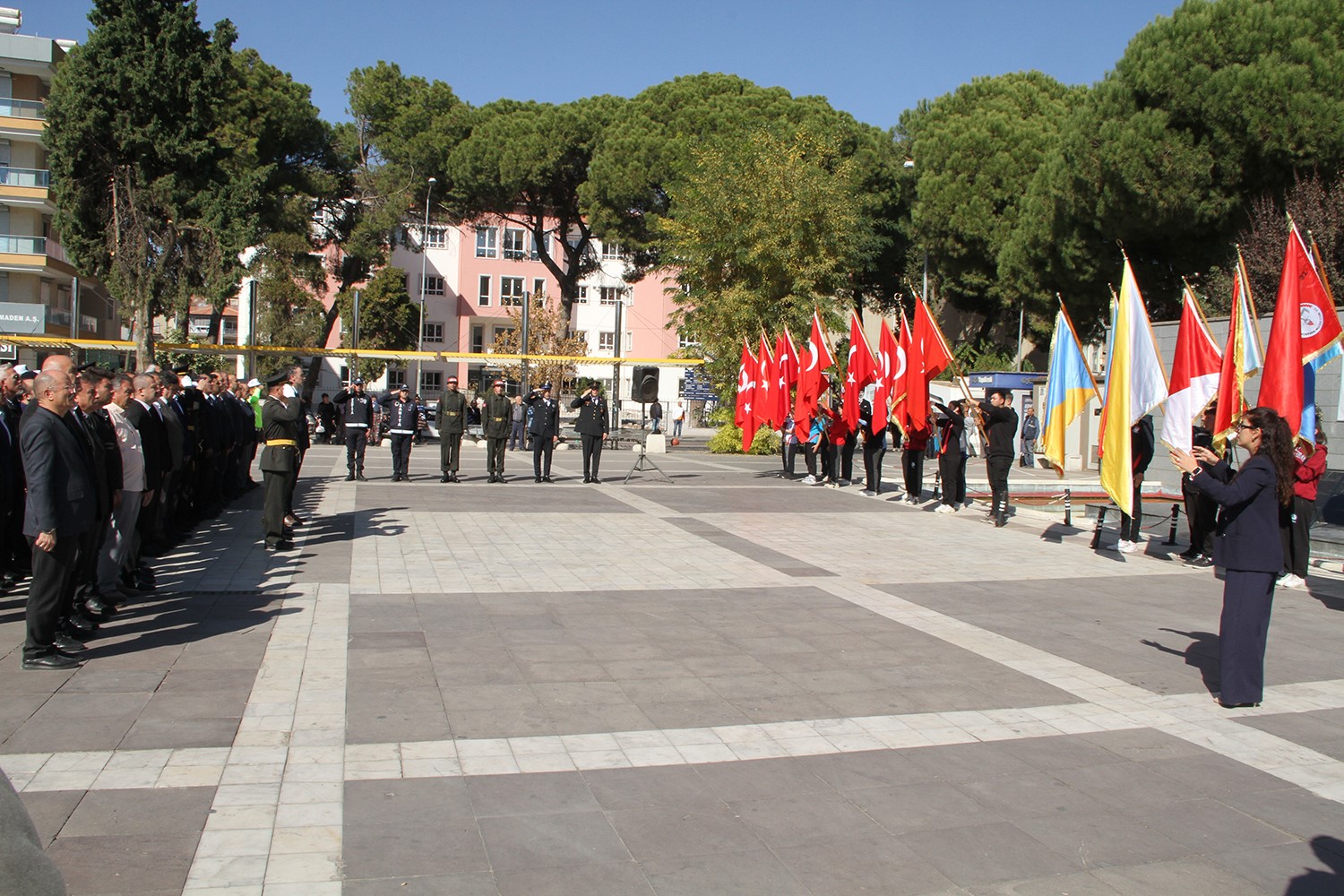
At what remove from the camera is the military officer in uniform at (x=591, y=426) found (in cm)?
2022

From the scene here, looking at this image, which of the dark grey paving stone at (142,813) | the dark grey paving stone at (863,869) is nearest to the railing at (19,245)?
the dark grey paving stone at (142,813)

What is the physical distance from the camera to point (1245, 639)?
6.63 metres

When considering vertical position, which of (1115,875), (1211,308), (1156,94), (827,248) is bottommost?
(1115,875)

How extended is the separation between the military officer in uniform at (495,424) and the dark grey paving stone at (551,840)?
15.5m

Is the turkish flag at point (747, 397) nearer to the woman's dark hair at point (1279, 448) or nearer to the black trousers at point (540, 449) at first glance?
the black trousers at point (540, 449)

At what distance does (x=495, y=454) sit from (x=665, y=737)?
14.8 metres

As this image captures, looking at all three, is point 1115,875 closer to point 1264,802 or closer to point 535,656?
point 1264,802

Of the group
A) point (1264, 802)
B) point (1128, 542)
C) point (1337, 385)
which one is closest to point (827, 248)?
point (1337, 385)

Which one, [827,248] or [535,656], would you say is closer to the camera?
[535,656]

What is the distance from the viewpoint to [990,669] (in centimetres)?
743

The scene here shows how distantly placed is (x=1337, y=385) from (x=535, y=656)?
14.9m

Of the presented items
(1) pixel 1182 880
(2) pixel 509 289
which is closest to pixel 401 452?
(1) pixel 1182 880

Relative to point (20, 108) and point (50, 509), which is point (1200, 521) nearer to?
point (50, 509)

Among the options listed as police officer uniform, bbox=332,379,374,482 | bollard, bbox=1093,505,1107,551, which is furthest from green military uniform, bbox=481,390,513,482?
bollard, bbox=1093,505,1107,551
